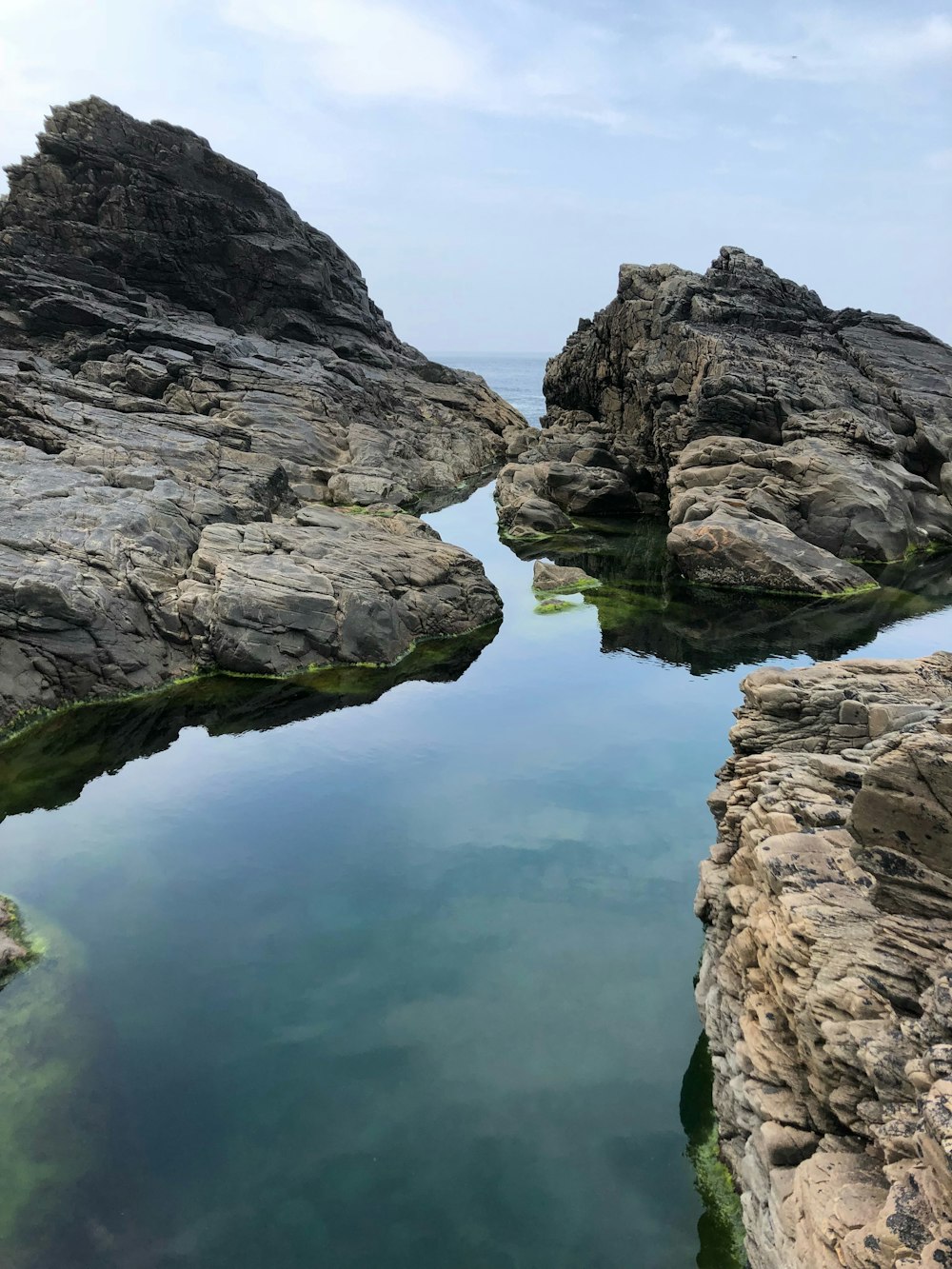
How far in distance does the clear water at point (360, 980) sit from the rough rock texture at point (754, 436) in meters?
18.6

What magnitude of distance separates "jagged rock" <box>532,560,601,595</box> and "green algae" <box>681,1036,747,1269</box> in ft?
100

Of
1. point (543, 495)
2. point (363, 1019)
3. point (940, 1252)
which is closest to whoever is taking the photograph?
point (940, 1252)

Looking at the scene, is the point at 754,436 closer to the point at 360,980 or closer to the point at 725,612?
the point at 725,612

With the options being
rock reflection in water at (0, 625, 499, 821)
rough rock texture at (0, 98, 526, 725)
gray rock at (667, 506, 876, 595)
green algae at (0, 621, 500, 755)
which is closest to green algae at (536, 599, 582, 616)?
rough rock texture at (0, 98, 526, 725)

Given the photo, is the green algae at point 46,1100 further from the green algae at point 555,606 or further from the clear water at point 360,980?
the green algae at point 555,606

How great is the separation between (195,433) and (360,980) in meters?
44.9

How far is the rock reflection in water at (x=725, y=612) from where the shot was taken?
3609 cm

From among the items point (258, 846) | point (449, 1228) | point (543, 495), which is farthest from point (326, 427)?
point (449, 1228)

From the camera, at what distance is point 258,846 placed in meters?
21.4

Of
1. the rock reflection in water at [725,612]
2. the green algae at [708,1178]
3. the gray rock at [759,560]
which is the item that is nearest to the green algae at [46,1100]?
the green algae at [708,1178]

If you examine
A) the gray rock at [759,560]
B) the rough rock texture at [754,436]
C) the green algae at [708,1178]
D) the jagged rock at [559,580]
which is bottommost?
the green algae at [708,1178]

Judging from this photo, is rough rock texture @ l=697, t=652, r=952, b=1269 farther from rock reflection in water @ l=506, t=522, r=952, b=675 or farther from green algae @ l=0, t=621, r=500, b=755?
rock reflection in water @ l=506, t=522, r=952, b=675

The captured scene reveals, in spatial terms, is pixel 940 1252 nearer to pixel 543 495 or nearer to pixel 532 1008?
pixel 532 1008

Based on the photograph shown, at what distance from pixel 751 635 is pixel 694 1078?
85.0ft
